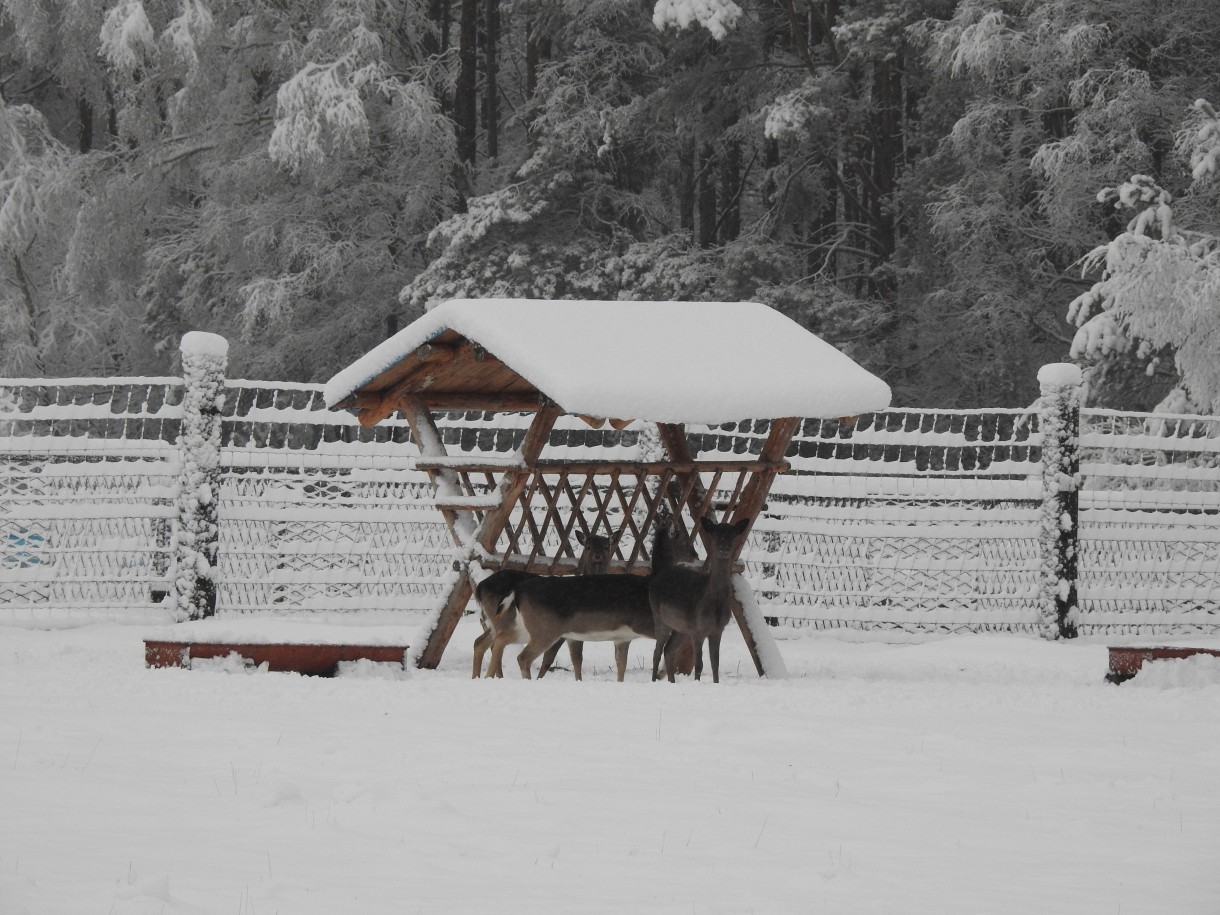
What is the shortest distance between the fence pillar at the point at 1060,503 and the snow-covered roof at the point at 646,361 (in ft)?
11.6

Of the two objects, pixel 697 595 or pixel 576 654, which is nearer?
pixel 697 595

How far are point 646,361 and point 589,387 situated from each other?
0.70 metres

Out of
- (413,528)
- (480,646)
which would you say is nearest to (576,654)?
(480,646)

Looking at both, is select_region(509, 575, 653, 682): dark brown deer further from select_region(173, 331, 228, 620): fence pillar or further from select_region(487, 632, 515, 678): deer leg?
select_region(173, 331, 228, 620): fence pillar

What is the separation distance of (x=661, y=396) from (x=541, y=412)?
3.08 feet

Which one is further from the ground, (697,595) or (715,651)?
(697,595)

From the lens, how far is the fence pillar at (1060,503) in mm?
12195

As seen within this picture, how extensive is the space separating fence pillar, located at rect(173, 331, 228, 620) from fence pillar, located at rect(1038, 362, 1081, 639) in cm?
629

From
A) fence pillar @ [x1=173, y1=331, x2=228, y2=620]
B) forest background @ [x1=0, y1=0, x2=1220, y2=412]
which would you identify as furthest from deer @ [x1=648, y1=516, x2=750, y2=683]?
forest background @ [x1=0, y1=0, x2=1220, y2=412]

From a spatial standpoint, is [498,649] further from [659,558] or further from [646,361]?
[646,361]

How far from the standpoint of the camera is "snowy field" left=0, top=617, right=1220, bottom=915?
14.0 feet

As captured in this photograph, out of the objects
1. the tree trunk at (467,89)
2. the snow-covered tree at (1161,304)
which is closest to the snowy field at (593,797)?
the snow-covered tree at (1161,304)

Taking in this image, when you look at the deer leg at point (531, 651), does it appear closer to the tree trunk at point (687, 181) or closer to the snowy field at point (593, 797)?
the snowy field at point (593, 797)

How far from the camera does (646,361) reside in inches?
341
